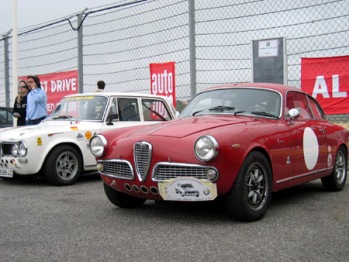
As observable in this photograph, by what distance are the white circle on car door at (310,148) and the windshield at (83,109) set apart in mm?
3321

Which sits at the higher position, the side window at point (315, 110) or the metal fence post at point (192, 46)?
the metal fence post at point (192, 46)

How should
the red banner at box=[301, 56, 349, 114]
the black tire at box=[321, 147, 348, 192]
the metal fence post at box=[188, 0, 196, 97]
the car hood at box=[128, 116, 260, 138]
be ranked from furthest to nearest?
the metal fence post at box=[188, 0, 196, 97] < the red banner at box=[301, 56, 349, 114] < the black tire at box=[321, 147, 348, 192] < the car hood at box=[128, 116, 260, 138]

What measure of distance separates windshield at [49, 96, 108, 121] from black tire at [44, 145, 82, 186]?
678 millimetres

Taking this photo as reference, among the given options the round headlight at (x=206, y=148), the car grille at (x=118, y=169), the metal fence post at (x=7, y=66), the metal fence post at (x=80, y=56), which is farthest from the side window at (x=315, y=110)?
the metal fence post at (x=7, y=66)

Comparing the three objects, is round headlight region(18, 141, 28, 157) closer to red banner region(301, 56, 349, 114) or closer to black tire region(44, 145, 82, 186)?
black tire region(44, 145, 82, 186)

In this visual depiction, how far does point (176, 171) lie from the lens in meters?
4.32

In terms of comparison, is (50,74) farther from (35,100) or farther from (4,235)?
(4,235)

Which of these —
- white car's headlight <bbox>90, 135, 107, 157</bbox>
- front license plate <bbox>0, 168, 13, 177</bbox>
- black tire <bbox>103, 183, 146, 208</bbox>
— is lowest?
black tire <bbox>103, 183, 146, 208</bbox>

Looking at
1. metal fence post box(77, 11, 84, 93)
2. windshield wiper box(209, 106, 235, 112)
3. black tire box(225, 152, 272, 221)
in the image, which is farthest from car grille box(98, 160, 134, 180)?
metal fence post box(77, 11, 84, 93)

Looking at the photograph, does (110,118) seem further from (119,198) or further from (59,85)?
(59,85)

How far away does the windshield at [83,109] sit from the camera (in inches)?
296

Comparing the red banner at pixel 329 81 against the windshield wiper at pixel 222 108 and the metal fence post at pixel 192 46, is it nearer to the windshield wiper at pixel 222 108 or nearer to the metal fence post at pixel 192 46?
the metal fence post at pixel 192 46

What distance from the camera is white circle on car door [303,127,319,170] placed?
17.7 feet

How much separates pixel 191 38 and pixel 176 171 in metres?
4.79
